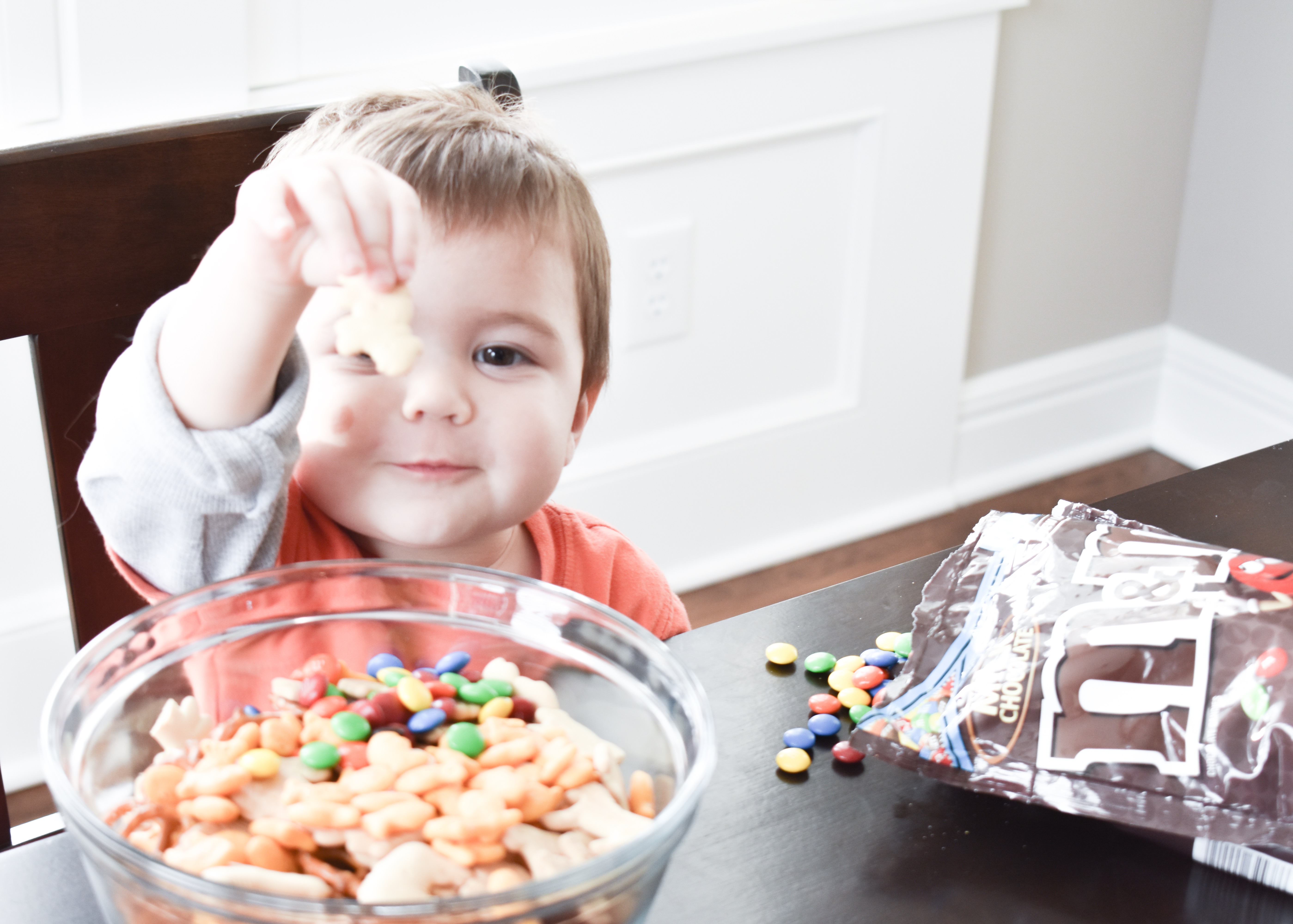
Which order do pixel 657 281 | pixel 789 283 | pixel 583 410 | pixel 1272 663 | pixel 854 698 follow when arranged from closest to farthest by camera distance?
1. pixel 1272 663
2. pixel 854 698
3. pixel 583 410
4. pixel 657 281
5. pixel 789 283

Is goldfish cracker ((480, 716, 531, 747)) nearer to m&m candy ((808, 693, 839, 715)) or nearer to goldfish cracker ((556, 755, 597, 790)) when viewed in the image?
goldfish cracker ((556, 755, 597, 790))

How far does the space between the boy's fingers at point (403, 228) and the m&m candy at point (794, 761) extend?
11.1 inches

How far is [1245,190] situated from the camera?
92.5 inches

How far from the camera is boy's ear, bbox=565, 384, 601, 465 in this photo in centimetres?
98

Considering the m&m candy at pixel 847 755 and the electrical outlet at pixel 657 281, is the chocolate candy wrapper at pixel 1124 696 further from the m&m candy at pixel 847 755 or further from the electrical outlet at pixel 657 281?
the electrical outlet at pixel 657 281

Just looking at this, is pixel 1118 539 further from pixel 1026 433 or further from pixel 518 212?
pixel 1026 433

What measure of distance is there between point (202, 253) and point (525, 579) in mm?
348

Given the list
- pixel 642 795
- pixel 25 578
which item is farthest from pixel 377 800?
pixel 25 578

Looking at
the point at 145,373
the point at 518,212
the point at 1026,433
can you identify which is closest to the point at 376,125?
the point at 518,212

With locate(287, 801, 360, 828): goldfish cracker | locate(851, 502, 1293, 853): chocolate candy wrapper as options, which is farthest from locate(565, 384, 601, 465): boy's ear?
locate(287, 801, 360, 828): goldfish cracker

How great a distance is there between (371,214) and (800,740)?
316 millimetres

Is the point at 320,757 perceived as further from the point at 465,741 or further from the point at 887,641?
the point at 887,641

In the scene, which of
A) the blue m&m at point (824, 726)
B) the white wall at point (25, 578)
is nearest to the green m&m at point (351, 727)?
the blue m&m at point (824, 726)

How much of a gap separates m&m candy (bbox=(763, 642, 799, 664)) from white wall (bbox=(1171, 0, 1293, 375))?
1.88m
